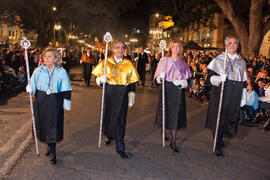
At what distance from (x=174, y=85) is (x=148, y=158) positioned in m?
1.44

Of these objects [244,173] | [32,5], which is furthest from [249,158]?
[32,5]

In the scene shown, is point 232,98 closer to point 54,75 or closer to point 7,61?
point 54,75

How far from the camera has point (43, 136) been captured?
14.3 feet

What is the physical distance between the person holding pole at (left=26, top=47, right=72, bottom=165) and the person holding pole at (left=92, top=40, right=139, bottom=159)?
0.76 meters

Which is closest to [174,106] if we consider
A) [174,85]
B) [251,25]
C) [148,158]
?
[174,85]

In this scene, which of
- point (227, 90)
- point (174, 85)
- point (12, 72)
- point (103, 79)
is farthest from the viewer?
point (12, 72)

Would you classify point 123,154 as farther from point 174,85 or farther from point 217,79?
point 217,79

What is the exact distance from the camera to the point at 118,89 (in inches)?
189

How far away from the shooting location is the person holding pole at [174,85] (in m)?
5.03

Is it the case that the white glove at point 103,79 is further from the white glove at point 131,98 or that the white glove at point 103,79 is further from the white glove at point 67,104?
the white glove at point 67,104

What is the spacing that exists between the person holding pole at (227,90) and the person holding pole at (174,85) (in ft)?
1.80

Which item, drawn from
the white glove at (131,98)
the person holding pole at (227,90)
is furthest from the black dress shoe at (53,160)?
the person holding pole at (227,90)

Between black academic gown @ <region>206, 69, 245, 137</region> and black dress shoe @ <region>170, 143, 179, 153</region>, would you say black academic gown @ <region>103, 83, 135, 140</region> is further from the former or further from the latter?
black academic gown @ <region>206, 69, 245, 137</region>

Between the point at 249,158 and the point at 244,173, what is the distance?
72cm
